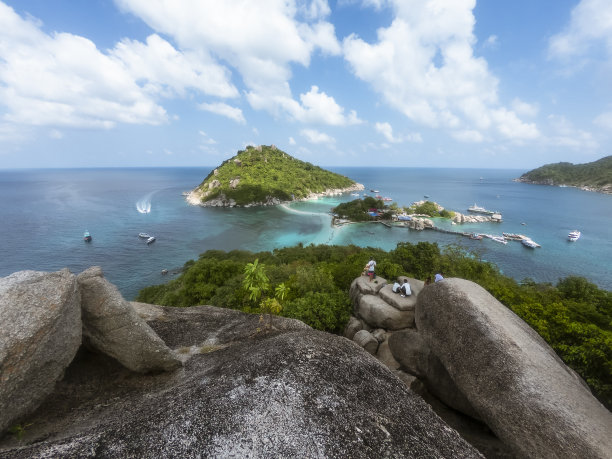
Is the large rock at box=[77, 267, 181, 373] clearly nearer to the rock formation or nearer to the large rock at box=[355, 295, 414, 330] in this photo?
the rock formation

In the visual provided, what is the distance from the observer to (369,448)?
4.25m

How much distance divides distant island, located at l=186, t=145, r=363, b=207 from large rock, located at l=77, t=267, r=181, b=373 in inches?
4257

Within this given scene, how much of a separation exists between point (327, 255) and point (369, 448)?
4217cm

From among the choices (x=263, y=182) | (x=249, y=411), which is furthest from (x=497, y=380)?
(x=263, y=182)

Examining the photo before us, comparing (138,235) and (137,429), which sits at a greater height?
(137,429)

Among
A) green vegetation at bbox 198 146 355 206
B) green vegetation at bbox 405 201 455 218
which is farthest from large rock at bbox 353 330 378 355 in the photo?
green vegetation at bbox 198 146 355 206

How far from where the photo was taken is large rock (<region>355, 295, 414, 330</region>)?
44.5ft

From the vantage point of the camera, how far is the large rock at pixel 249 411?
3.89 m

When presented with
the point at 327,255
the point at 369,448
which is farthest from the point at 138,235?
the point at 369,448

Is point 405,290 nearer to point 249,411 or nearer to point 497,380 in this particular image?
point 497,380

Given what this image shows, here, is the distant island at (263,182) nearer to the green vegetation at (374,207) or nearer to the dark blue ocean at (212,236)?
the dark blue ocean at (212,236)

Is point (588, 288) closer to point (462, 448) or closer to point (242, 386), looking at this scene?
point (462, 448)

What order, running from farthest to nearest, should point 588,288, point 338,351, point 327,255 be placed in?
point 327,255 → point 588,288 → point 338,351

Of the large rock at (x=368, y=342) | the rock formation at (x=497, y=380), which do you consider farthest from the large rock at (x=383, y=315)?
the rock formation at (x=497, y=380)
